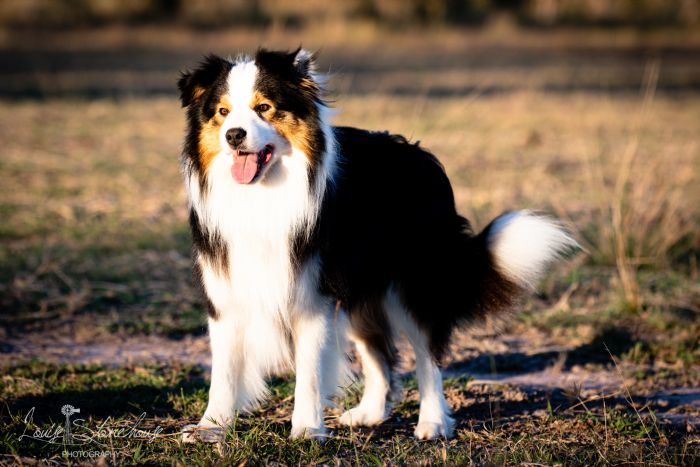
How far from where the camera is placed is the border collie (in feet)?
12.4

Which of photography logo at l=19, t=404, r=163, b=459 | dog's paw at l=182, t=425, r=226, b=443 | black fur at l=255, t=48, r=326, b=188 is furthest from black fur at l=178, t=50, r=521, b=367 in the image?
photography logo at l=19, t=404, r=163, b=459

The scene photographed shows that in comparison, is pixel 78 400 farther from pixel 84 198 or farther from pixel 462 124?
pixel 462 124

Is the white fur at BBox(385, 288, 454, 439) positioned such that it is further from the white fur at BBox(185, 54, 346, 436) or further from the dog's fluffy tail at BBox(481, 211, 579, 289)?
the dog's fluffy tail at BBox(481, 211, 579, 289)

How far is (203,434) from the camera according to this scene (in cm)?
384

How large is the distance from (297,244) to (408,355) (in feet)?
6.45

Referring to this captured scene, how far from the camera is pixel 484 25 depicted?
2981 centimetres

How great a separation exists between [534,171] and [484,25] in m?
20.4

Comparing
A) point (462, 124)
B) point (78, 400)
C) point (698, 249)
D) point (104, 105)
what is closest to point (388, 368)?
point (78, 400)

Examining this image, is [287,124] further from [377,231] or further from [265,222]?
[377,231]

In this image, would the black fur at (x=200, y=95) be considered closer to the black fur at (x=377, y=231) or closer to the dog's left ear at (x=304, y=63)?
the black fur at (x=377, y=231)

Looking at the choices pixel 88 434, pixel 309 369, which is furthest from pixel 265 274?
pixel 88 434

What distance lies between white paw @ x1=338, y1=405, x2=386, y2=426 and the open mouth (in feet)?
4.57

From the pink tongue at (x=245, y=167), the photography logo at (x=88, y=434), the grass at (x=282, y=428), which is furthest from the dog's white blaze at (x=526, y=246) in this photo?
the photography logo at (x=88, y=434)

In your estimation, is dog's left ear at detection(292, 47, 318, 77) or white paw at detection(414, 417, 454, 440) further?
white paw at detection(414, 417, 454, 440)
